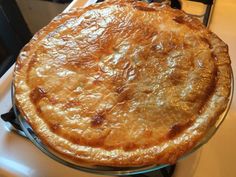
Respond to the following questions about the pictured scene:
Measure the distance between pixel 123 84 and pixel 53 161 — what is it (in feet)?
0.78

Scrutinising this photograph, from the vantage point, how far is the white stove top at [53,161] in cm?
65

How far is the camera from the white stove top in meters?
0.65

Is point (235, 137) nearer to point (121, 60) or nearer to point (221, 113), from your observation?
point (221, 113)

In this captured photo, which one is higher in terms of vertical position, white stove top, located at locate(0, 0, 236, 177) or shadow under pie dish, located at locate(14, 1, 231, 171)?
shadow under pie dish, located at locate(14, 1, 231, 171)

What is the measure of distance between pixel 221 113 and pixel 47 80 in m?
0.36

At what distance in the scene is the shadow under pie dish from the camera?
0.54 metres

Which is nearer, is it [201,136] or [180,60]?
[201,136]

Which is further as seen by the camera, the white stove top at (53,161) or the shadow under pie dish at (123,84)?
the white stove top at (53,161)

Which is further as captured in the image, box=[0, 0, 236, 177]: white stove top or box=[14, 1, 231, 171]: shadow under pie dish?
box=[0, 0, 236, 177]: white stove top

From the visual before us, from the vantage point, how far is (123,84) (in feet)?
2.03

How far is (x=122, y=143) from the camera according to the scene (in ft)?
1.76

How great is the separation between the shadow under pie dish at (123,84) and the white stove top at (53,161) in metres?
0.13

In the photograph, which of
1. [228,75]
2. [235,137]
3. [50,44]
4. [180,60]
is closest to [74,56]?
[50,44]

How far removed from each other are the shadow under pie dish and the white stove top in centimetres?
13
